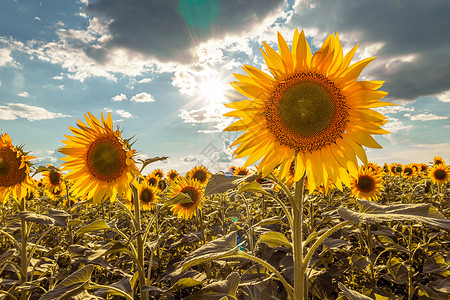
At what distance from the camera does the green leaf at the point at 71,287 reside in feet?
6.04

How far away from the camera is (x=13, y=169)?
352 centimetres

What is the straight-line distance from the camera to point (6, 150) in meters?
3.50

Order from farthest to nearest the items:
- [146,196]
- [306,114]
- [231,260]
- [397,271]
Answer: [146,196] → [397,271] → [231,260] → [306,114]

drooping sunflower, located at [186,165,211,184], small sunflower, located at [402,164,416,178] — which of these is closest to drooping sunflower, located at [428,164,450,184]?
small sunflower, located at [402,164,416,178]

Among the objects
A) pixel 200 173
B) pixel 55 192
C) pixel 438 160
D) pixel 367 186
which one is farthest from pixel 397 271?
pixel 438 160

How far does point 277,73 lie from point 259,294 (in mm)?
1865

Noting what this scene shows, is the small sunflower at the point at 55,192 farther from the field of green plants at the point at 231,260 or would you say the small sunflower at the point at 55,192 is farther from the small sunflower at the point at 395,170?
the small sunflower at the point at 395,170

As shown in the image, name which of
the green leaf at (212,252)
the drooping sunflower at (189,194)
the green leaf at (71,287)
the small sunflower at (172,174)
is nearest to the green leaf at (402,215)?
the green leaf at (212,252)

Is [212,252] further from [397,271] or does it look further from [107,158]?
[397,271]

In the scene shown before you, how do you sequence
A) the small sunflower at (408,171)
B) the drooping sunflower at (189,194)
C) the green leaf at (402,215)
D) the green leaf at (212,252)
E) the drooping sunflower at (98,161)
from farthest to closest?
the small sunflower at (408,171) → the drooping sunflower at (189,194) → the drooping sunflower at (98,161) → the green leaf at (212,252) → the green leaf at (402,215)

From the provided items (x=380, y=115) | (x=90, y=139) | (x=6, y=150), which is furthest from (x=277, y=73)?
(x=6, y=150)

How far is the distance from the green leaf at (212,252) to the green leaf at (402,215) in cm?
65

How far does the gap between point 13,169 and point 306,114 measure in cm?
374

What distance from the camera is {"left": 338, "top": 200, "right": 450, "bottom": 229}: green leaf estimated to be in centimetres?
118
